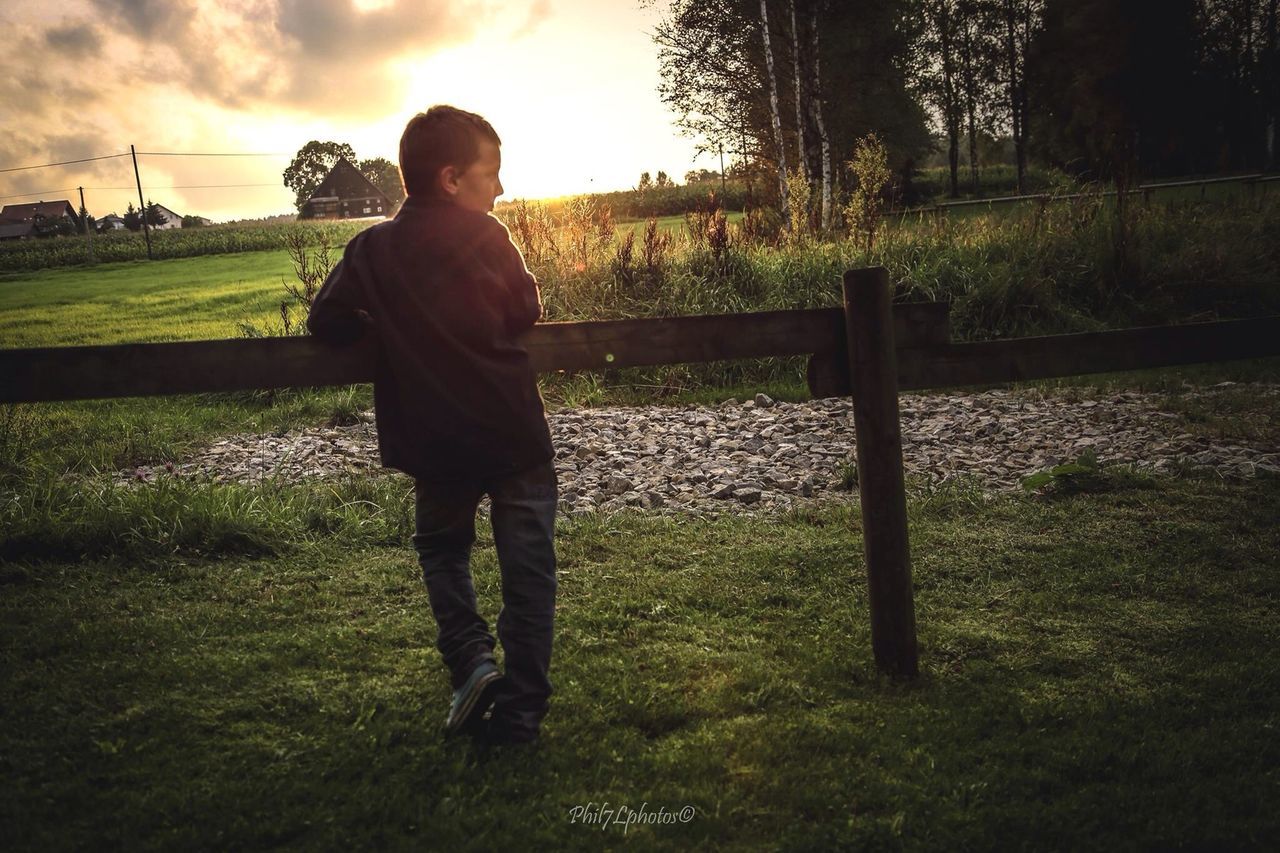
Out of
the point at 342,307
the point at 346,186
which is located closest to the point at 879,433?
the point at 342,307

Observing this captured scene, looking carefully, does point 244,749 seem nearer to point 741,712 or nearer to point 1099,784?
point 741,712

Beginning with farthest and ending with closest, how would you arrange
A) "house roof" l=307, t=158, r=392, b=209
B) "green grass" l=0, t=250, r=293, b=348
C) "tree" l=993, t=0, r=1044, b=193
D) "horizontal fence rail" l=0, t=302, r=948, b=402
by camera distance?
1. "house roof" l=307, t=158, r=392, b=209
2. "tree" l=993, t=0, r=1044, b=193
3. "green grass" l=0, t=250, r=293, b=348
4. "horizontal fence rail" l=0, t=302, r=948, b=402

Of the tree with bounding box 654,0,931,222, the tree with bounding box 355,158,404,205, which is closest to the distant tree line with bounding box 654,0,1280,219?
the tree with bounding box 654,0,931,222

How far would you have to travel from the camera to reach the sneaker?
2.22 m

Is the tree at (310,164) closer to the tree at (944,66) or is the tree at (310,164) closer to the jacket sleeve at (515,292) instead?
the tree at (944,66)

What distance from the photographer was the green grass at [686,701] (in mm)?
1993

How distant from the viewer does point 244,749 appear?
229cm

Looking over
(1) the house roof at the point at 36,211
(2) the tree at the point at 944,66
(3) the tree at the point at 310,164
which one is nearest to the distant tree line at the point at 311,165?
(3) the tree at the point at 310,164

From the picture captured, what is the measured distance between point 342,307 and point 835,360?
1.46 meters

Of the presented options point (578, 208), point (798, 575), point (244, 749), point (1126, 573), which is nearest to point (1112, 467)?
point (1126, 573)

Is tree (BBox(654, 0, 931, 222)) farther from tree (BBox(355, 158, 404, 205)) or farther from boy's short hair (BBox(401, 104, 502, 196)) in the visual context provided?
tree (BBox(355, 158, 404, 205))

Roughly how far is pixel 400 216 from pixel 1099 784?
91.2 inches

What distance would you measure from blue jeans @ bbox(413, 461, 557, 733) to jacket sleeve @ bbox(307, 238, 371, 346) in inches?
18.3

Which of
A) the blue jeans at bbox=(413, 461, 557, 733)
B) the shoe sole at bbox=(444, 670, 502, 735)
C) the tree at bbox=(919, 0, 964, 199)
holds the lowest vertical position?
the shoe sole at bbox=(444, 670, 502, 735)
